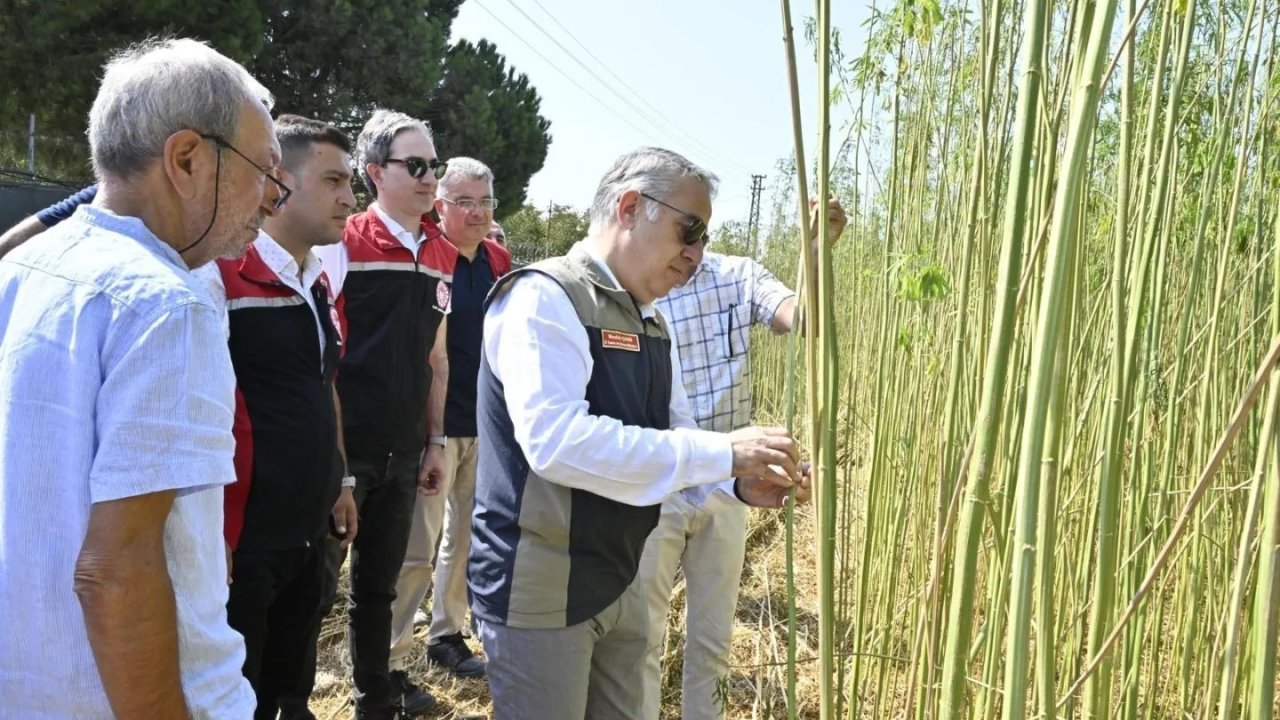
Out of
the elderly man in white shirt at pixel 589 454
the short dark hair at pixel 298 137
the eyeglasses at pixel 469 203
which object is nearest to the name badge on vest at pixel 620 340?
the elderly man in white shirt at pixel 589 454

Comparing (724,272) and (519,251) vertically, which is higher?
(519,251)

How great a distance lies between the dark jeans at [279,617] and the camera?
1581 mm

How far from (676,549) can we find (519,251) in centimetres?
1519

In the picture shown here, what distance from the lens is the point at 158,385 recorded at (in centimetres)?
80

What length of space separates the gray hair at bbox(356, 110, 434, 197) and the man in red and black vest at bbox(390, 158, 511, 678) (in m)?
0.33

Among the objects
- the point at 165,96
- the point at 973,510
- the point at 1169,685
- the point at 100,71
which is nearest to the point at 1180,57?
the point at 973,510

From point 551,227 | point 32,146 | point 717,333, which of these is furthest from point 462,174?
point 551,227

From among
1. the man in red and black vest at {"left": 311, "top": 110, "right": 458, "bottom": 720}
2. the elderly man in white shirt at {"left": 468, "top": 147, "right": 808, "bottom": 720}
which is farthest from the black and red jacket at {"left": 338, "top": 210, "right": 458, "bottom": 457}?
the elderly man in white shirt at {"left": 468, "top": 147, "right": 808, "bottom": 720}

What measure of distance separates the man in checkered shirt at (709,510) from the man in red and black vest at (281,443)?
749 millimetres

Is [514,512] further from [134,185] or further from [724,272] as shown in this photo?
[724,272]

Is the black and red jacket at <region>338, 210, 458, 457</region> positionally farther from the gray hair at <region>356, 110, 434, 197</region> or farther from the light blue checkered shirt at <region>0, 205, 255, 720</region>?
the light blue checkered shirt at <region>0, 205, 255, 720</region>

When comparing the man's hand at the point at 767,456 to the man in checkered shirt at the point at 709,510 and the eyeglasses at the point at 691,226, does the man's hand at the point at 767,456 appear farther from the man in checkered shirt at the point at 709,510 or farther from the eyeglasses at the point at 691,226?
the man in checkered shirt at the point at 709,510

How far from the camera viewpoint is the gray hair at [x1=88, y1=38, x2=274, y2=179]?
893 mm

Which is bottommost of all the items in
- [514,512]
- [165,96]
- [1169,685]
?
[1169,685]
